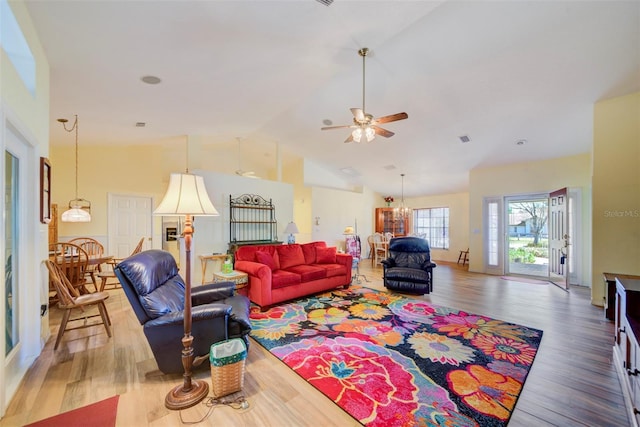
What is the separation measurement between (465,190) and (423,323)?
6428 millimetres

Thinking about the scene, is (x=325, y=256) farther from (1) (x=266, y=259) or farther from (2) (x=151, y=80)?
(2) (x=151, y=80)

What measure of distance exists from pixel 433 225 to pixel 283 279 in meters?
7.26

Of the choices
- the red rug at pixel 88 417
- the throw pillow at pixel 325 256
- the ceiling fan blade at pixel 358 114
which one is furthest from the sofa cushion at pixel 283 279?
the ceiling fan blade at pixel 358 114

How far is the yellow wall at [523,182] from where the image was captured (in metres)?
5.49

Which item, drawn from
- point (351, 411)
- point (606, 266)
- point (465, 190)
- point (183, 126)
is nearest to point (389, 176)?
point (465, 190)

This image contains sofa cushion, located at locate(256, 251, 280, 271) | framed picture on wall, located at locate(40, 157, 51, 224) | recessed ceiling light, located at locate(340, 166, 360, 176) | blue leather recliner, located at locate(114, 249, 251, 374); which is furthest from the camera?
recessed ceiling light, located at locate(340, 166, 360, 176)

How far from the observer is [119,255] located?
6.25 metres

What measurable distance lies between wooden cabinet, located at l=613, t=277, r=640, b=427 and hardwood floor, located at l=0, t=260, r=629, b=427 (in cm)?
9

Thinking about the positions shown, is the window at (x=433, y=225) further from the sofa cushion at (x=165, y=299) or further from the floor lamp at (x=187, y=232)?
the floor lamp at (x=187, y=232)

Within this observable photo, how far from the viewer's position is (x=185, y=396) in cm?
194

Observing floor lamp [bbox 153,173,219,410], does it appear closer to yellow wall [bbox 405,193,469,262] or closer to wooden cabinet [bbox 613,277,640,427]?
wooden cabinet [bbox 613,277,640,427]

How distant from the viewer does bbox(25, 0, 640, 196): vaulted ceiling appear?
7.66 feet

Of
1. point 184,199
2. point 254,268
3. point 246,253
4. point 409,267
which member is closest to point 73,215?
point 246,253

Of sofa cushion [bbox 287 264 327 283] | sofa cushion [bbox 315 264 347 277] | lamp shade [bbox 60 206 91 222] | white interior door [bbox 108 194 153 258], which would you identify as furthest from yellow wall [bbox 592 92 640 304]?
white interior door [bbox 108 194 153 258]
